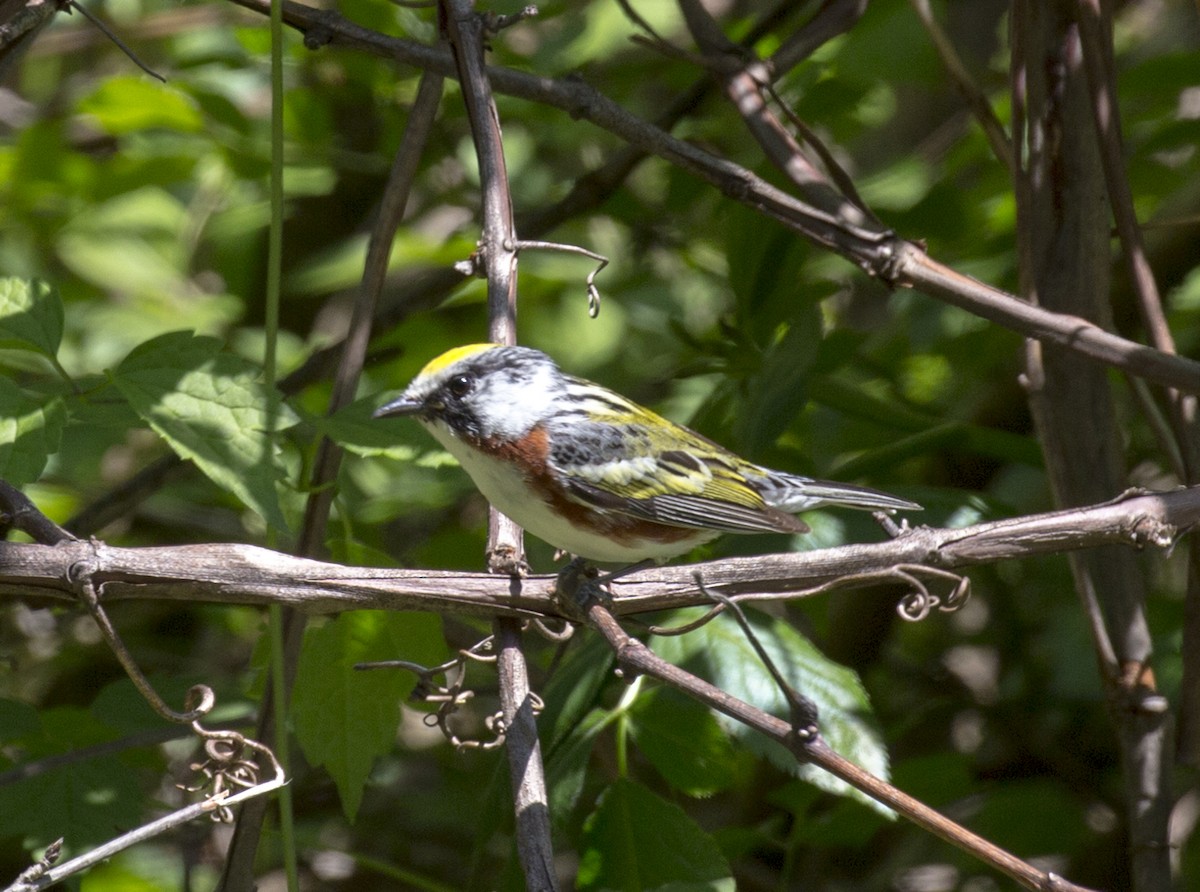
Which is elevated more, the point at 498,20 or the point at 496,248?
the point at 498,20

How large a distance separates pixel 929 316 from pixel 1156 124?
960mm

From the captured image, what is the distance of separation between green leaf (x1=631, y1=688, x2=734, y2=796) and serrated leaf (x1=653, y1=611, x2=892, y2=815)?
5 centimetres

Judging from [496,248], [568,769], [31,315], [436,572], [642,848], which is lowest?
[642,848]

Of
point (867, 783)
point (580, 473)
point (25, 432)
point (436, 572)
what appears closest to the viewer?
point (867, 783)

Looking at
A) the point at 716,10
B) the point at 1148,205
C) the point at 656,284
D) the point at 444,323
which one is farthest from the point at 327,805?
the point at 716,10

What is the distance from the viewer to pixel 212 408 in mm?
2094

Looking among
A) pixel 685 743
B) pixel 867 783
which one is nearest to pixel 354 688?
pixel 685 743

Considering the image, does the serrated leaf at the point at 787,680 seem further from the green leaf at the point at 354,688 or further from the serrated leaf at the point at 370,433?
the serrated leaf at the point at 370,433

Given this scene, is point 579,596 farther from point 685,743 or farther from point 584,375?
point 584,375

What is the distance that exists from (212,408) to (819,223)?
4.05 feet

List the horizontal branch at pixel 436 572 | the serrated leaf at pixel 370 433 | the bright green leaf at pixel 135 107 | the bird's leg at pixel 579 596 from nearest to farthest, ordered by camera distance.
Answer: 1. the horizontal branch at pixel 436 572
2. the bird's leg at pixel 579 596
3. the serrated leaf at pixel 370 433
4. the bright green leaf at pixel 135 107

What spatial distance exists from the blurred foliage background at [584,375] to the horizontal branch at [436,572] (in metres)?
0.25

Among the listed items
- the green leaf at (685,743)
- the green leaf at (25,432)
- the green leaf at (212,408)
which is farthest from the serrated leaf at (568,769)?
the green leaf at (25,432)

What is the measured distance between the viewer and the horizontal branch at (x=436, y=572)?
1.78 m
